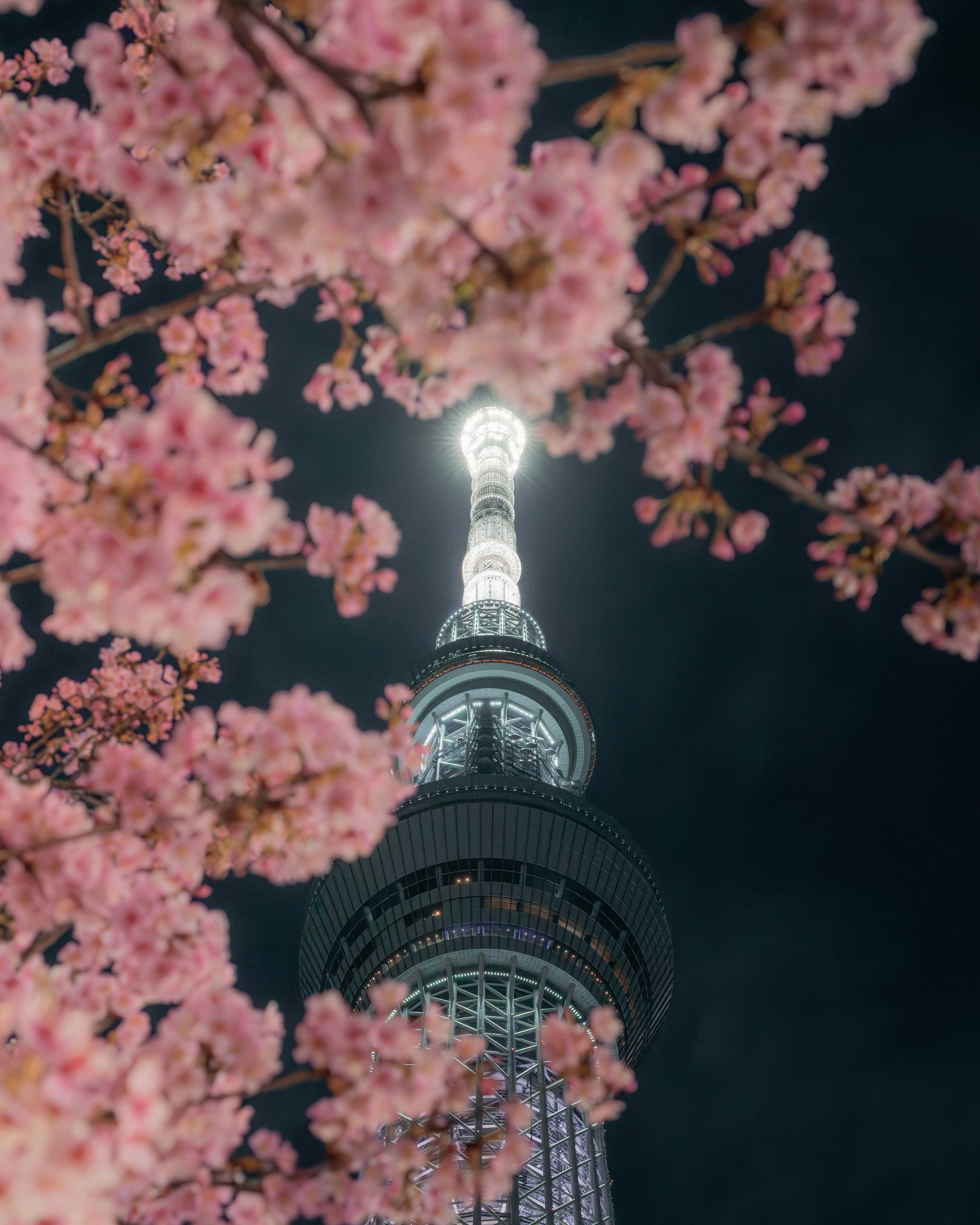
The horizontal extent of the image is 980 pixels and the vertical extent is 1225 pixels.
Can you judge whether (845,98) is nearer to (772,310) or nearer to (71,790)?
(772,310)

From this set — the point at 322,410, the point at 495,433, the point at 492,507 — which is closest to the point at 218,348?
the point at 322,410

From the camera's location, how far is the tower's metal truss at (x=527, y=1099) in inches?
970

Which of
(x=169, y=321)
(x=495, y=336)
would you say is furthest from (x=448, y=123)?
(x=169, y=321)

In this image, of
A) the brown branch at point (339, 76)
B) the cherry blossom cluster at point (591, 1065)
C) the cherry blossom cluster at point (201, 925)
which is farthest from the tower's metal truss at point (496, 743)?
the brown branch at point (339, 76)

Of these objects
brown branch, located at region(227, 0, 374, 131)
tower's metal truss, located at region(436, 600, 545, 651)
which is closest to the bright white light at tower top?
tower's metal truss, located at region(436, 600, 545, 651)

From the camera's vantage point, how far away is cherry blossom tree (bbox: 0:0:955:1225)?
271cm

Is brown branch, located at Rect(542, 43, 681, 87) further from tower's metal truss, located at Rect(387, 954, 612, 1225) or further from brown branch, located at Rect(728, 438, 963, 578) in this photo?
tower's metal truss, located at Rect(387, 954, 612, 1225)

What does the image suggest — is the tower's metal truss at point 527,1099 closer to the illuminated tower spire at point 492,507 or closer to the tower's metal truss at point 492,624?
the tower's metal truss at point 492,624

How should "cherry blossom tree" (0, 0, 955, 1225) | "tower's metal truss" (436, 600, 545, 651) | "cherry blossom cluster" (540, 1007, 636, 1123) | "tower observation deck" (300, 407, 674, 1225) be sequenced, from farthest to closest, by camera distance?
"tower's metal truss" (436, 600, 545, 651)
"tower observation deck" (300, 407, 674, 1225)
"cherry blossom cluster" (540, 1007, 636, 1123)
"cherry blossom tree" (0, 0, 955, 1225)

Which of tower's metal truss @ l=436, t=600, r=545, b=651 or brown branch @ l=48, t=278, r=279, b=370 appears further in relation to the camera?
tower's metal truss @ l=436, t=600, r=545, b=651

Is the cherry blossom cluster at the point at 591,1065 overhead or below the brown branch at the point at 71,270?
below

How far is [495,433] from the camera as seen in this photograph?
52906 millimetres

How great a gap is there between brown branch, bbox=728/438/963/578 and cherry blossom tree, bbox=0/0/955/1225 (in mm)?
24

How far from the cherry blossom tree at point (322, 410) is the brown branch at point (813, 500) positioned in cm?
2
